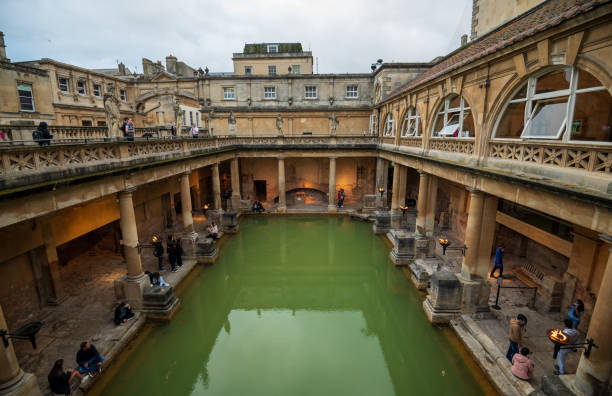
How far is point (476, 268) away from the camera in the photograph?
9.27 metres

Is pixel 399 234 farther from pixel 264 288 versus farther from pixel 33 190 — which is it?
pixel 33 190

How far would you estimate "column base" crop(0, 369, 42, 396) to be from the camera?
5.70 m

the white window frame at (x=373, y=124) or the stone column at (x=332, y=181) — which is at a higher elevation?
the white window frame at (x=373, y=124)

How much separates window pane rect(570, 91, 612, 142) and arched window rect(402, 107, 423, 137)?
608cm

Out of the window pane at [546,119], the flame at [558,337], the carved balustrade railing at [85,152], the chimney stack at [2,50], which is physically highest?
the chimney stack at [2,50]

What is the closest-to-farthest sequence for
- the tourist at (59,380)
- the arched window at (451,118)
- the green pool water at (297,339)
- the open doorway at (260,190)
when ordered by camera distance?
the tourist at (59,380) → the green pool water at (297,339) → the arched window at (451,118) → the open doorway at (260,190)

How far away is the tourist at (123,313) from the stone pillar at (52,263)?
3.27 metres

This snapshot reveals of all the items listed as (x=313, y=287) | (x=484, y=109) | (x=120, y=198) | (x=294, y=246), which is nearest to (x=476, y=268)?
(x=484, y=109)

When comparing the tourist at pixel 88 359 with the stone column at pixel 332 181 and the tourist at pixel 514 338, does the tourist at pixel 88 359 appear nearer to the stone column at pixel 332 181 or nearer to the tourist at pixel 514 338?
the tourist at pixel 514 338

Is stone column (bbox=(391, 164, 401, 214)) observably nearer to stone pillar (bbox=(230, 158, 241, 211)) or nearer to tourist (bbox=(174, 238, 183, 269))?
stone pillar (bbox=(230, 158, 241, 211))

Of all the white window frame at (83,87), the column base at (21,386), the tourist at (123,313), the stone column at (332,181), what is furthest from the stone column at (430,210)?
the white window frame at (83,87)

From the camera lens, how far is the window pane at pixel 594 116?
8.56 metres

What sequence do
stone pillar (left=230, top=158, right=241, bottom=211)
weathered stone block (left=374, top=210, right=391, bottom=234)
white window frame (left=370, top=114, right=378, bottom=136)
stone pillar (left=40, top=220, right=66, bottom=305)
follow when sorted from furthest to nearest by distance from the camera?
white window frame (left=370, top=114, right=378, bottom=136)
stone pillar (left=230, top=158, right=241, bottom=211)
weathered stone block (left=374, top=210, right=391, bottom=234)
stone pillar (left=40, top=220, right=66, bottom=305)

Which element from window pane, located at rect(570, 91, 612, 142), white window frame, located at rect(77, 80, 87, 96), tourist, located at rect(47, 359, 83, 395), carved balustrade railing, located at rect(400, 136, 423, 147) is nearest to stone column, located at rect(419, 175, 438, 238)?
carved balustrade railing, located at rect(400, 136, 423, 147)
